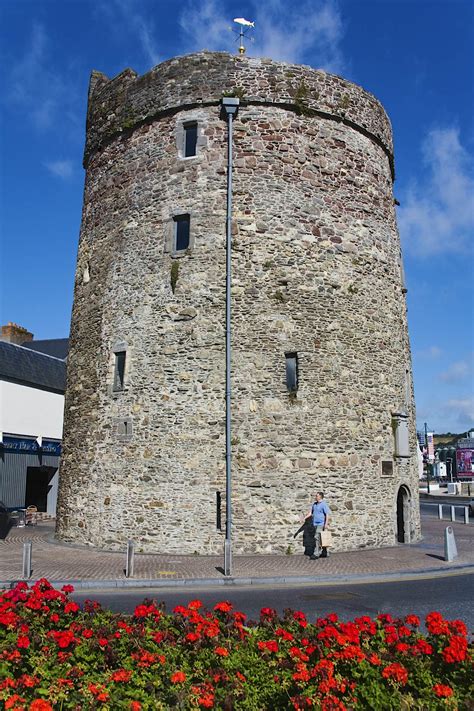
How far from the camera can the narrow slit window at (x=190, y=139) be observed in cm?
1540

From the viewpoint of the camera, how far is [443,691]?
386 centimetres

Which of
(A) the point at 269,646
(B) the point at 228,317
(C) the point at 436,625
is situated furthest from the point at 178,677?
(B) the point at 228,317

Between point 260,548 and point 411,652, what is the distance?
9.06 meters

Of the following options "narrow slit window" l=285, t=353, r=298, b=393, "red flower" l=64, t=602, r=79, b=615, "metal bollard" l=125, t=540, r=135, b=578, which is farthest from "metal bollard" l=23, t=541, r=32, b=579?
"narrow slit window" l=285, t=353, r=298, b=393

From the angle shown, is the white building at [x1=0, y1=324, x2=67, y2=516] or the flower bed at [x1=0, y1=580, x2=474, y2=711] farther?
the white building at [x1=0, y1=324, x2=67, y2=516]

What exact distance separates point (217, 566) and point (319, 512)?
2.64 m

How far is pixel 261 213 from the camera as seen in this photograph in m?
14.8

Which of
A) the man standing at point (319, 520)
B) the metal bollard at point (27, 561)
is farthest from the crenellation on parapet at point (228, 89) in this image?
the metal bollard at point (27, 561)

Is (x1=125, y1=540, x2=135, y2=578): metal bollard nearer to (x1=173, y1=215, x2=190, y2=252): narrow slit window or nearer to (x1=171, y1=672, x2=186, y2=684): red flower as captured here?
(x1=171, y1=672, x2=186, y2=684): red flower

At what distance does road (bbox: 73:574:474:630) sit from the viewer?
26.5 ft

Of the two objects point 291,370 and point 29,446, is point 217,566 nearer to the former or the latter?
point 291,370

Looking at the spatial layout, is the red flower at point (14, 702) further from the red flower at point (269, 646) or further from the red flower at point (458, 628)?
the red flower at point (458, 628)

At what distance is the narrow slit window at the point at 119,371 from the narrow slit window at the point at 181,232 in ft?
9.60

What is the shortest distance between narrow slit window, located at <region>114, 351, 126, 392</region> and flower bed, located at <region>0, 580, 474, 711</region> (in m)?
9.75
